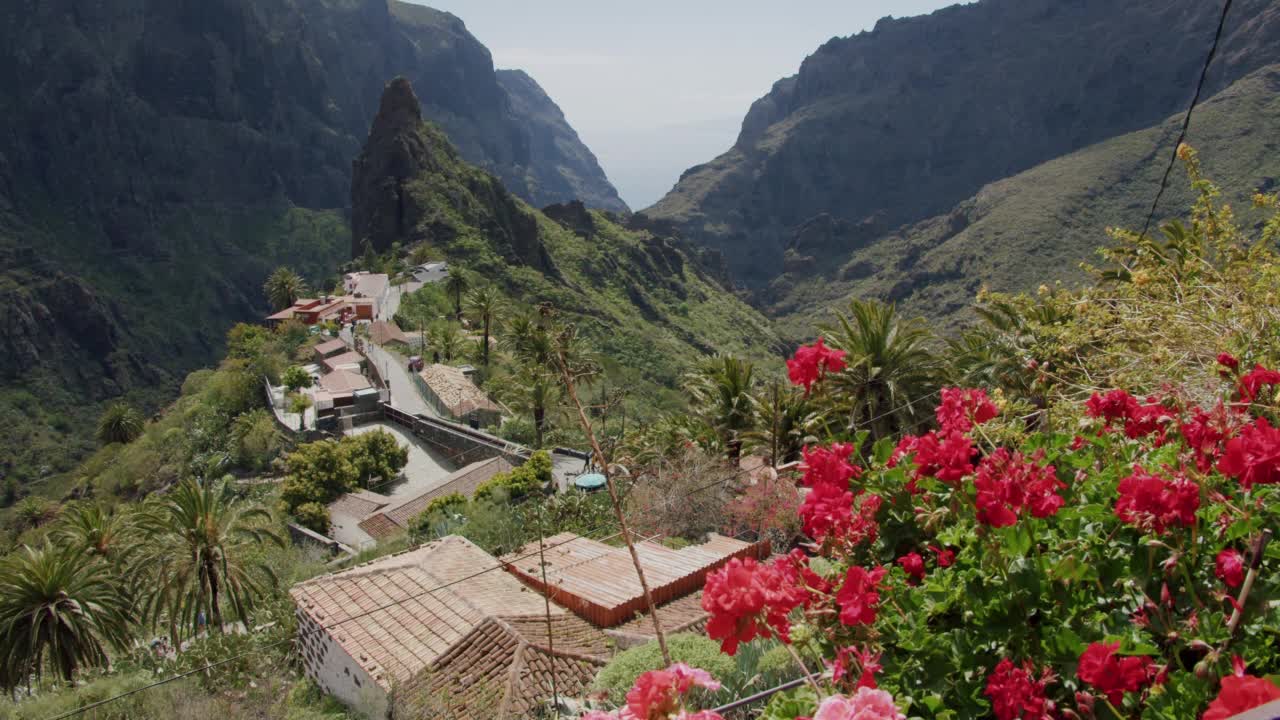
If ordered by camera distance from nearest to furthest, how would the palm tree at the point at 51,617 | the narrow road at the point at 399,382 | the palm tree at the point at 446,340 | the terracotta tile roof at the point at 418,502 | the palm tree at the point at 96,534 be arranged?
the palm tree at the point at 51,617 < the palm tree at the point at 96,534 < the terracotta tile roof at the point at 418,502 < the narrow road at the point at 399,382 < the palm tree at the point at 446,340

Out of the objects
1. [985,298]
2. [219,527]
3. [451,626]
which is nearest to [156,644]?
[219,527]

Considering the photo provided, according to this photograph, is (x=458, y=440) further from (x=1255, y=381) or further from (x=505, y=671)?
(x=1255, y=381)

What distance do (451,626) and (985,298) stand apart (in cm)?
1029

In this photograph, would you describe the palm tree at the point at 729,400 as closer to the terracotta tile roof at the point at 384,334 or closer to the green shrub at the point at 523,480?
the green shrub at the point at 523,480

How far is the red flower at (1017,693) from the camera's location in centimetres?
265

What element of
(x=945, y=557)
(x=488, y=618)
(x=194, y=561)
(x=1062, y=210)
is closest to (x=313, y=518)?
(x=194, y=561)

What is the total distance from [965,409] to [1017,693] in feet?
5.56

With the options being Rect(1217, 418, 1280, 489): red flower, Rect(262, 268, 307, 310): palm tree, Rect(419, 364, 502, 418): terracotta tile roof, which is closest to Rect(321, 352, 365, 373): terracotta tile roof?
Rect(419, 364, 502, 418): terracotta tile roof

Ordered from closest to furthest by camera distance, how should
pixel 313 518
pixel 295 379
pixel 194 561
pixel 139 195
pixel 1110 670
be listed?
pixel 1110 670 < pixel 194 561 < pixel 313 518 < pixel 295 379 < pixel 139 195

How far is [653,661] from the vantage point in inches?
331

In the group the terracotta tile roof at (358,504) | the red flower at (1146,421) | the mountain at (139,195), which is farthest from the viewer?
the mountain at (139,195)

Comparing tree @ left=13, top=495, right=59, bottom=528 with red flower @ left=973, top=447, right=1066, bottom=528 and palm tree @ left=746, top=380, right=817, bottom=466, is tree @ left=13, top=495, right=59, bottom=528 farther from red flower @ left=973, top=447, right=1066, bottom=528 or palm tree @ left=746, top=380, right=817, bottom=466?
red flower @ left=973, top=447, right=1066, bottom=528

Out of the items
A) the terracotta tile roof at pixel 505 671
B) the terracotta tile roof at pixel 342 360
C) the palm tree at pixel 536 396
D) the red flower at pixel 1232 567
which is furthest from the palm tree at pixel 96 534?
the terracotta tile roof at pixel 342 360

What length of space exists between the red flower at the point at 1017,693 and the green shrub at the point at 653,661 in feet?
14.9
